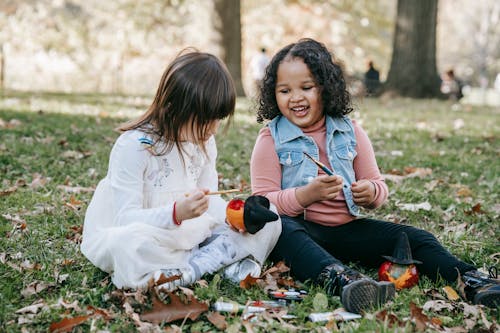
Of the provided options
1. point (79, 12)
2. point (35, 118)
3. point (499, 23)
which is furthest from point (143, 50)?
point (499, 23)

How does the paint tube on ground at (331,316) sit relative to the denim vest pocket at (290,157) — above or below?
below

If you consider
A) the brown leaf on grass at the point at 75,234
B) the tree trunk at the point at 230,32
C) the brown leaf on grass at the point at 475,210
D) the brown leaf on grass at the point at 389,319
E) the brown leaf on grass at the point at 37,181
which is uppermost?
the tree trunk at the point at 230,32

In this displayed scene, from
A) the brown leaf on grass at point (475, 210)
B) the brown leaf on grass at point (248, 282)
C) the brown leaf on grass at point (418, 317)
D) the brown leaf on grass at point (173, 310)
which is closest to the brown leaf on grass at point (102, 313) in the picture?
the brown leaf on grass at point (173, 310)

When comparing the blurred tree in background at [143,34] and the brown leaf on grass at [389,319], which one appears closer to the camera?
the brown leaf on grass at [389,319]

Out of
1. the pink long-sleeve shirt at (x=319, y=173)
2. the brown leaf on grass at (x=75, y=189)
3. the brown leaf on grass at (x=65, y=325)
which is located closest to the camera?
the brown leaf on grass at (x=65, y=325)

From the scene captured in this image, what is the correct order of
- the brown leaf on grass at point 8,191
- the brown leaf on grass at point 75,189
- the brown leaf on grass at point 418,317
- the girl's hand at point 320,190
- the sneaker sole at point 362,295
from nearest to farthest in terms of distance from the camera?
the brown leaf on grass at point 418,317 < the sneaker sole at point 362,295 < the girl's hand at point 320,190 < the brown leaf on grass at point 8,191 < the brown leaf on grass at point 75,189

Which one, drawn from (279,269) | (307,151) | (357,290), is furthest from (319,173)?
(357,290)

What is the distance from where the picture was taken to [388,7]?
26.2 m

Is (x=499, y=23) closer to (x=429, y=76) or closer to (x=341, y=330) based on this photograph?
(x=429, y=76)

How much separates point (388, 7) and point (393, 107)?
16.7 meters

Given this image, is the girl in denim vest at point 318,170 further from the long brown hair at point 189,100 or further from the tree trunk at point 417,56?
the tree trunk at point 417,56

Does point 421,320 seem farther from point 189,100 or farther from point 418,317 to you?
point 189,100

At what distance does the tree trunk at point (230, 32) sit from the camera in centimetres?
1313

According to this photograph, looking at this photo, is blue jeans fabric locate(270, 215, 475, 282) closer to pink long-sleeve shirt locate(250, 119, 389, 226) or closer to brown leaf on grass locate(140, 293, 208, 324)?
pink long-sleeve shirt locate(250, 119, 389, 226)
